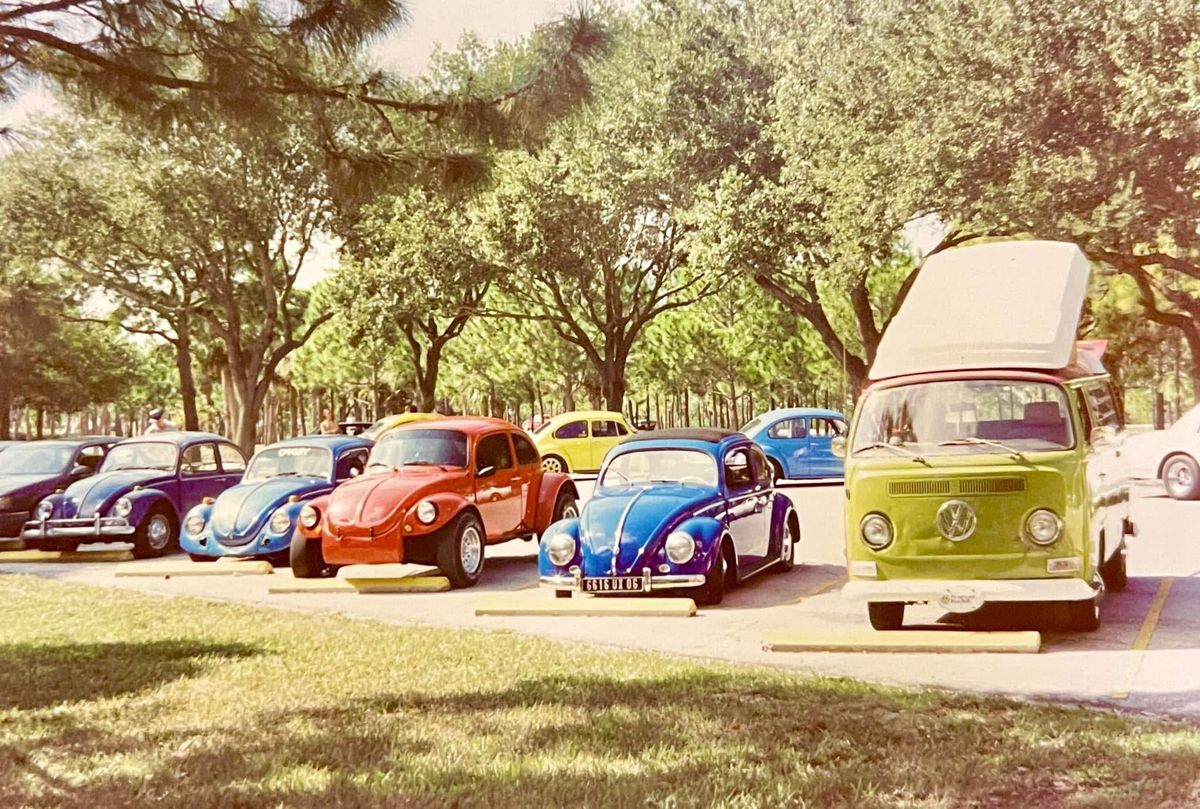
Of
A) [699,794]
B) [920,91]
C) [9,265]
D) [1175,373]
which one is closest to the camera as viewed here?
[699,794]

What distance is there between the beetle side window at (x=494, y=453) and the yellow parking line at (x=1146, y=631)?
6.51m

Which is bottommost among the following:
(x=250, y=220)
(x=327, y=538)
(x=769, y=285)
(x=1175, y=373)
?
(x=327, y=538)

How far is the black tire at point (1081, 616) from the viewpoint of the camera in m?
8.30

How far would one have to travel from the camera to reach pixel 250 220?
28.1 metres

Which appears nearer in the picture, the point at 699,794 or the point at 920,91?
the point at 699,794

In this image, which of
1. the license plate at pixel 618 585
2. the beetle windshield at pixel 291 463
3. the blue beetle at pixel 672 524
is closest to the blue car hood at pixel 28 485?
A: the beetle windshield at pixel 291 463

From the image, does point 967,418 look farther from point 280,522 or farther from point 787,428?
point 787,428

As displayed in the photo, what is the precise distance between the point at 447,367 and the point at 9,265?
Result: 30.9 meters

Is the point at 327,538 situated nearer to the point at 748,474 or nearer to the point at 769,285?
the point at 748,474

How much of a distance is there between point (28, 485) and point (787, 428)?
13485 millimetres

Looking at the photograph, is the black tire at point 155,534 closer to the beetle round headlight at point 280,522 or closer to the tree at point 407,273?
the beetle round headlight at point 280,522

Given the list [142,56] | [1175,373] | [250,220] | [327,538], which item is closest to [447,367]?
[250,220]

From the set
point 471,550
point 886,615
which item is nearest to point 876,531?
point 886,615

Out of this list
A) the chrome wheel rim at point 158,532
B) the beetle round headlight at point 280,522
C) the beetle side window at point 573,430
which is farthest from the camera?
the beetle side window at point 573,430
